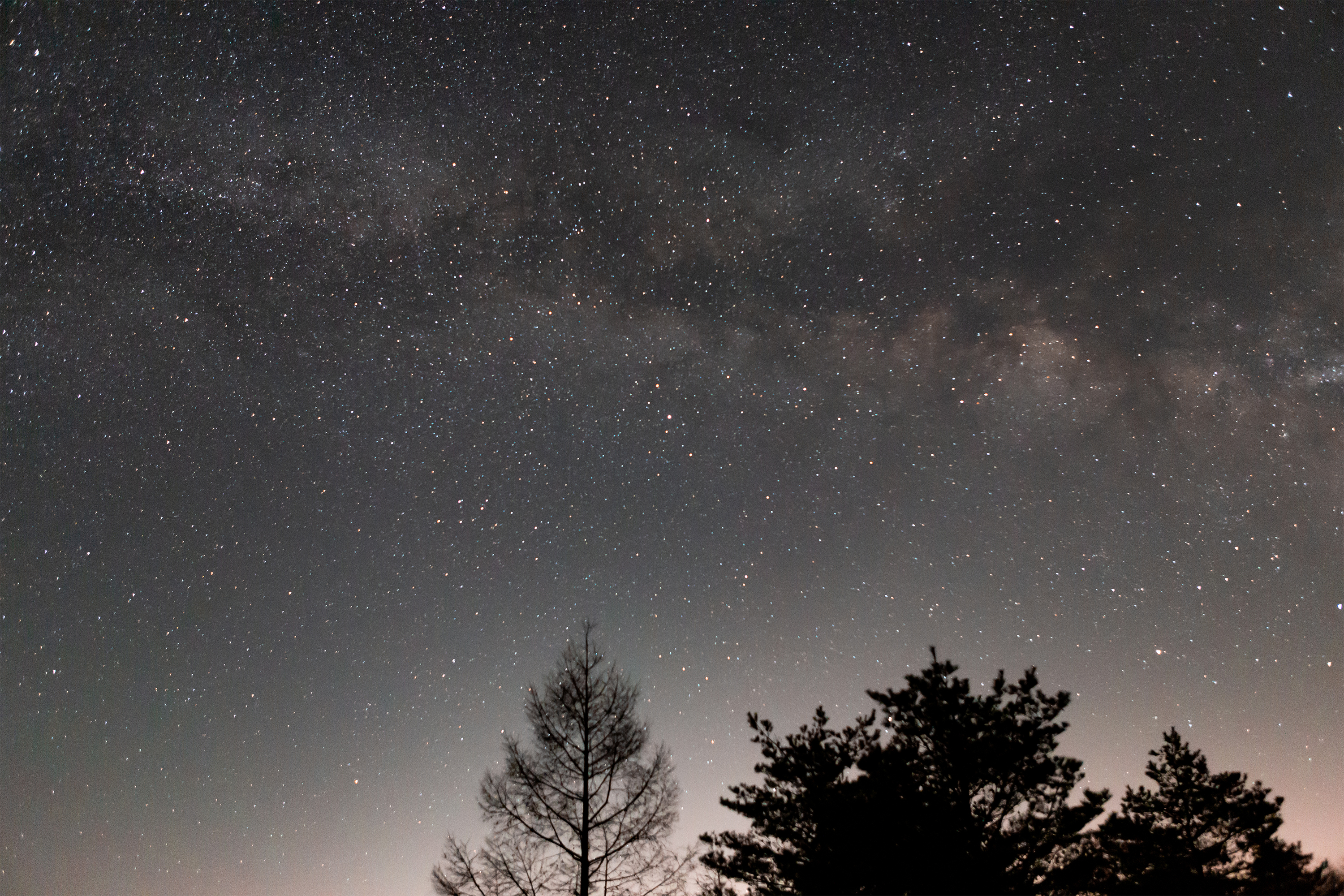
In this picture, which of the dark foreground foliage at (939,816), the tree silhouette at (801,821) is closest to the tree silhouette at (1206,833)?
the dark foreground foliage at (939,816)

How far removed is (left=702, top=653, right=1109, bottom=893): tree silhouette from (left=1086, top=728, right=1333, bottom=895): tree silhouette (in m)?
3.65

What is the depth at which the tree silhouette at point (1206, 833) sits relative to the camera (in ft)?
57.3

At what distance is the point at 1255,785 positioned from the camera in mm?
19656

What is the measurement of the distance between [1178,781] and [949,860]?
38.5ft

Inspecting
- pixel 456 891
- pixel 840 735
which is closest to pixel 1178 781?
pixel 840 735

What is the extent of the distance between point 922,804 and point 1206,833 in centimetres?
1170

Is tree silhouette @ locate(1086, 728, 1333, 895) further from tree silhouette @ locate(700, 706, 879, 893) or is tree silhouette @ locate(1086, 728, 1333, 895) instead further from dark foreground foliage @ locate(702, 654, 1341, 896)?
tree silhouette @ locate(700, 706, 879, 893)

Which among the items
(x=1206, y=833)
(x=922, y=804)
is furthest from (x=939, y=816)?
(x=1206, y=833)

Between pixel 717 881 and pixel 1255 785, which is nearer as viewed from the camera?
pixel 717 881

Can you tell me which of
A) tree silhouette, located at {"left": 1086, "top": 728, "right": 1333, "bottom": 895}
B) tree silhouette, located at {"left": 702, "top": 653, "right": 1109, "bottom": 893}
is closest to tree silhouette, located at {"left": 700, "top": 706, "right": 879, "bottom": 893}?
tree silhouette, located at {"left": 702, "top": 653, "right": 1109, "bottom": 893}

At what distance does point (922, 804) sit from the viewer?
13.9 metres

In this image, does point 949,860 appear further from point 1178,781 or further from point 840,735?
point 1178,781

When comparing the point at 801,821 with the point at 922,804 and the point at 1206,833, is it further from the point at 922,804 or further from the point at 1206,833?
the point at 1206,833

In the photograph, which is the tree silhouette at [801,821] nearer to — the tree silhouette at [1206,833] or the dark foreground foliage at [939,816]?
the dark foreground foliage at [939,816]
